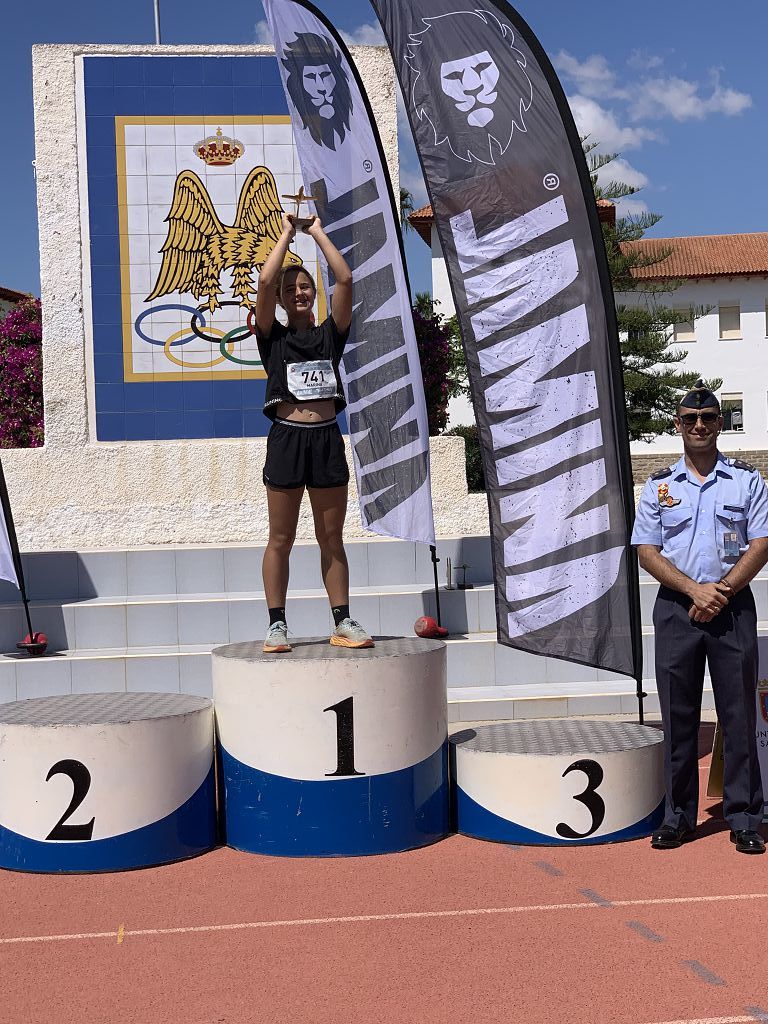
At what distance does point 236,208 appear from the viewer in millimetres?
10516

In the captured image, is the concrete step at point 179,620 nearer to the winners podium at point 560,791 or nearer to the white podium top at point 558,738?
the white podium top at point 558,738

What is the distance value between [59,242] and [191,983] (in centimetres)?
826

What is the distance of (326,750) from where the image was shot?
479 cm

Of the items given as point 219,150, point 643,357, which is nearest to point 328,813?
point 219,150

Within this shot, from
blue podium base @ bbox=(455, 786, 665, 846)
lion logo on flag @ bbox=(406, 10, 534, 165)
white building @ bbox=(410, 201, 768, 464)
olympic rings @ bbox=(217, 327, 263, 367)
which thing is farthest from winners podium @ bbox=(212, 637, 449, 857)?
white building @ bbox=(410, 201, 768, 464)

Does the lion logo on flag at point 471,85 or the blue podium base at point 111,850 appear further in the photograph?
the lion logo on flag at point 471,85

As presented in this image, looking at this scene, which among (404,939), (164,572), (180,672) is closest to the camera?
(404,939)

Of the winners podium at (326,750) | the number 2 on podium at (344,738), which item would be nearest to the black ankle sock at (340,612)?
the winners podium at (326,750)

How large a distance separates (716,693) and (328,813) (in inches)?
65.2

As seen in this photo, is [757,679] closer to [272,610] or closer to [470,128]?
[272,610]

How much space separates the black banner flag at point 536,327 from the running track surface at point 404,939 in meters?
1.17

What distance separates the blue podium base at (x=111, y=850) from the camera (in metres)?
4.71

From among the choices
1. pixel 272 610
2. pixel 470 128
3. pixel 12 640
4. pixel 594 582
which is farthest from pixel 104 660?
pixel 470 128

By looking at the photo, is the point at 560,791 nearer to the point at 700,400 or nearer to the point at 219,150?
the point at 700,400
